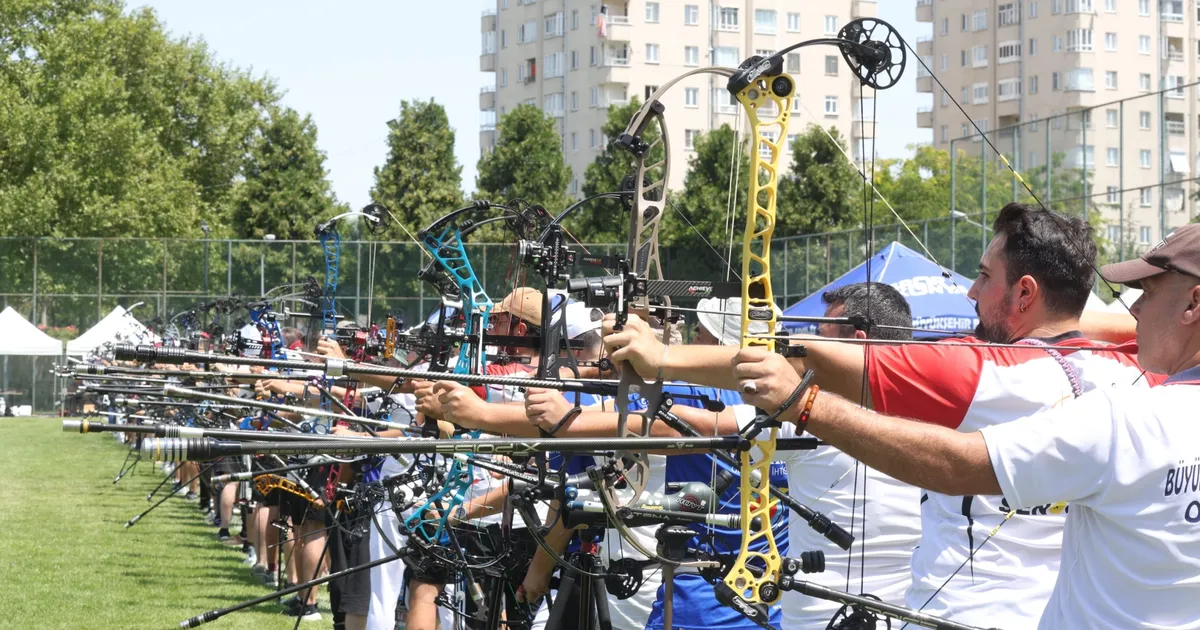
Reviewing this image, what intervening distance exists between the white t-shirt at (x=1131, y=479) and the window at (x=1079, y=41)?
2578 inches

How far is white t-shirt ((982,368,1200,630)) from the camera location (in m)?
2.25

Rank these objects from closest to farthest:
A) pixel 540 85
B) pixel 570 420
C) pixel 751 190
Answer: pixel 751 190, pixel 570 420, pixel 540 85

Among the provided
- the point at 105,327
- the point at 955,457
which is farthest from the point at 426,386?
the point at 105,327

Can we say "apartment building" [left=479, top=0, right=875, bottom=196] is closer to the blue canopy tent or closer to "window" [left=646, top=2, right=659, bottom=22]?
"window" [left=646, top=2, right=659, bottom=22]

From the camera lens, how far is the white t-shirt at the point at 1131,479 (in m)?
2.25

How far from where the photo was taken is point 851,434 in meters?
2.47

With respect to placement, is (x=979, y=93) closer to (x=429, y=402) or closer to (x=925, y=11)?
(x=925, y=11)

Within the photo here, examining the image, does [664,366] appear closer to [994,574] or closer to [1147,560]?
[994,574]

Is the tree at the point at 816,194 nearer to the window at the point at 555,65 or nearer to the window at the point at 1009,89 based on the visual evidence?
the window at the point at 555,65

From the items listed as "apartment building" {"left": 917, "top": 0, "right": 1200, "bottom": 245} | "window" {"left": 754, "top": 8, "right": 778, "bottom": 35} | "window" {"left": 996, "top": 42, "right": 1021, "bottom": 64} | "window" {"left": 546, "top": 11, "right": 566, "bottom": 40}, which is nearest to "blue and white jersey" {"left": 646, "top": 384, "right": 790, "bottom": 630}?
"apartment building" {"left": 917, "top": 0, "right": 1200, "bottom": 245}

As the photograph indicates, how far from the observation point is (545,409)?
4.20 metres

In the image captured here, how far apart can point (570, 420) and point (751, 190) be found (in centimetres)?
126

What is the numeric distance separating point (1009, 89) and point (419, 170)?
38896mm

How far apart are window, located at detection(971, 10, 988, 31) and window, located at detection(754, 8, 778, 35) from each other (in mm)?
14490
